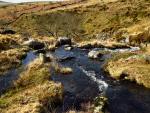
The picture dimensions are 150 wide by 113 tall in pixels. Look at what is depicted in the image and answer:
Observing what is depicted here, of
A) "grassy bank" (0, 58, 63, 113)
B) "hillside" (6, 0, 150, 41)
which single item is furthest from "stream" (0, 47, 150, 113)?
"hillside" (6, 0, 150, 41)

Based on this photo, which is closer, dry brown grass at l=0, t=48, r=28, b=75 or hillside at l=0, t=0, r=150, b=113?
hillside at l=0, t=0, r=150, b=113

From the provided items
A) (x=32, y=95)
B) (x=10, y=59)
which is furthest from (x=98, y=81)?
(x=10, y=59)

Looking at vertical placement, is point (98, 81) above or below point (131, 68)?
below

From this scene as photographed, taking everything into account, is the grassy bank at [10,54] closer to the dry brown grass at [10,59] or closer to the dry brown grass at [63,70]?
the dry brown grass at [10,59]

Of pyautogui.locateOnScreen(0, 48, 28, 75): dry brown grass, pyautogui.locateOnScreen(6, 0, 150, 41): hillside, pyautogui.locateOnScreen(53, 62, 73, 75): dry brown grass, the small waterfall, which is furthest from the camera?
pyautogui.locateOnScreen(6, 0, 150, 41): hillside

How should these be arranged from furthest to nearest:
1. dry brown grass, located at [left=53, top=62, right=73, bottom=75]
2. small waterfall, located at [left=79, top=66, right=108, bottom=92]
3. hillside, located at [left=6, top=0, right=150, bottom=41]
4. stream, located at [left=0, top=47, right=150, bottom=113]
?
hillside, located at [left=6, top=0, right=150, bottom=41]
dry brown grass, located at [left=53, top=62, right=73, bottom=75]
small waterfall, located at [left=79, top=66, right=108, bottom=92]
stream, located at [left=0, top=47, right=150, bottom=113]

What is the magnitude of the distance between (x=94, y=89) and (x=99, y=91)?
29.7 inches

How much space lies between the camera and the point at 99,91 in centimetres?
3183

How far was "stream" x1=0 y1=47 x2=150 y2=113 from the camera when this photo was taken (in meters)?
27.9

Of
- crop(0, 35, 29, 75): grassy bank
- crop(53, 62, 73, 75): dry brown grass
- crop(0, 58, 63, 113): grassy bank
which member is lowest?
crop(0, 35, 29, 75): grassy bank

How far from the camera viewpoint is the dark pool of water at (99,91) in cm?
2788

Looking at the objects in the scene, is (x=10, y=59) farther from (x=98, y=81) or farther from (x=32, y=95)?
(x=32, y=95)

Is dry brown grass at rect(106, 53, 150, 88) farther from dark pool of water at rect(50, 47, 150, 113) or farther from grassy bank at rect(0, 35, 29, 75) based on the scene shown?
grassy bank at rect(0, 35, 29, 75)

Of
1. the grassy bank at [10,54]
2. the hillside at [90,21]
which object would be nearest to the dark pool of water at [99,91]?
the grassy bank at [10,54]
